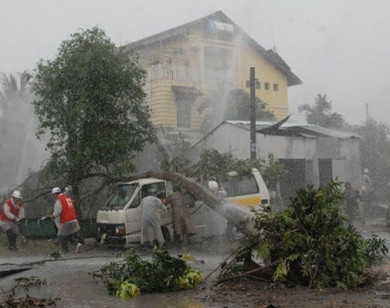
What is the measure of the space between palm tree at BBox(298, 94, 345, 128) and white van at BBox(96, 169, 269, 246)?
19.3 metres

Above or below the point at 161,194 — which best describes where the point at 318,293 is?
below

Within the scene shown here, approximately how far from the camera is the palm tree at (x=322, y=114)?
34625mm

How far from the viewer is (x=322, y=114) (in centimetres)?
3506

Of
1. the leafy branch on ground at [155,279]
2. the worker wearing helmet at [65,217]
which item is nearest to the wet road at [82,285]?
the leafy branch on ground at [155,279]

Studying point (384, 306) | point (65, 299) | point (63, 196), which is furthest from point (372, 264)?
point (63, 196)

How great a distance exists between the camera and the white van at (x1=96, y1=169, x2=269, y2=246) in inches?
574

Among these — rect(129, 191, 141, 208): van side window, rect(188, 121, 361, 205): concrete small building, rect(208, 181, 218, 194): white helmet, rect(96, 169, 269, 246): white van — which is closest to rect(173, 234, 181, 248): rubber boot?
rect(96, 169, 269, 246): white van

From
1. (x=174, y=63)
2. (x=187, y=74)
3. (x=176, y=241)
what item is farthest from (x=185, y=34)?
(x=176, y=241)

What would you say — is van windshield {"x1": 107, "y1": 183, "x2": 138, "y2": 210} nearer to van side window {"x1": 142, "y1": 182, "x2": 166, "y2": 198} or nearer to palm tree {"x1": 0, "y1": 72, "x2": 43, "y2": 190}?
van side window {"x1": 142, "y1": 182, "x2": 166, "y2": 198}

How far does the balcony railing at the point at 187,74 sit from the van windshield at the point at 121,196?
534 inches

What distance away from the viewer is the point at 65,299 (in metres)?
8.80

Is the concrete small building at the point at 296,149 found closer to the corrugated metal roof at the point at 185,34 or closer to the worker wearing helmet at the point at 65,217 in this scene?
the corrugated metal roof at the point at 185,34

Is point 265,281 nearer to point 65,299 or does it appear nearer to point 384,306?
point 384,306

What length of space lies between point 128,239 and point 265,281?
240 inches
